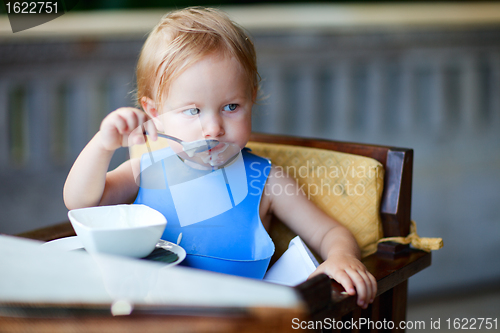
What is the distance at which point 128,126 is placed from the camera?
69 cm

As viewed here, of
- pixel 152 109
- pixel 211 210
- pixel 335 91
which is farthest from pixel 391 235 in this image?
pixel 335 91

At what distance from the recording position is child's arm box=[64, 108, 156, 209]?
687 mm

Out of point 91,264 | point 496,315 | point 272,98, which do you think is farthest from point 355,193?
point 272,98

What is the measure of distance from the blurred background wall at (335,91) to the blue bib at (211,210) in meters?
1.61

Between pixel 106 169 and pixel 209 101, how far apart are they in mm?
207

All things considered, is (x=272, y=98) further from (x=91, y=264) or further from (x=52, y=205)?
(x=91, y=264)

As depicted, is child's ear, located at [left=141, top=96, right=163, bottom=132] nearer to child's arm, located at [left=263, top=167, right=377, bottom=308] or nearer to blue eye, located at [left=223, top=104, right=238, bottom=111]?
blue eye, located at [left=223, top=104, right=238, bottom=111]

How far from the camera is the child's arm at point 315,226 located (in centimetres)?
73

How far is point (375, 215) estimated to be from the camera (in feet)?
2.98

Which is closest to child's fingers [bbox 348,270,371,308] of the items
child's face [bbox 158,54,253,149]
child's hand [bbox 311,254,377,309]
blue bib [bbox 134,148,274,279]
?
child's hand [bbox 311,254,377,309]

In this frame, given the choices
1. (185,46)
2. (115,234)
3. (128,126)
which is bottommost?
(115,234)

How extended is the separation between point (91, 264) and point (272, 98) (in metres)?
2.16

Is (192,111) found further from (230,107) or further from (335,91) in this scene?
(335,91)

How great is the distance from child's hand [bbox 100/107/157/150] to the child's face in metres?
0.13
